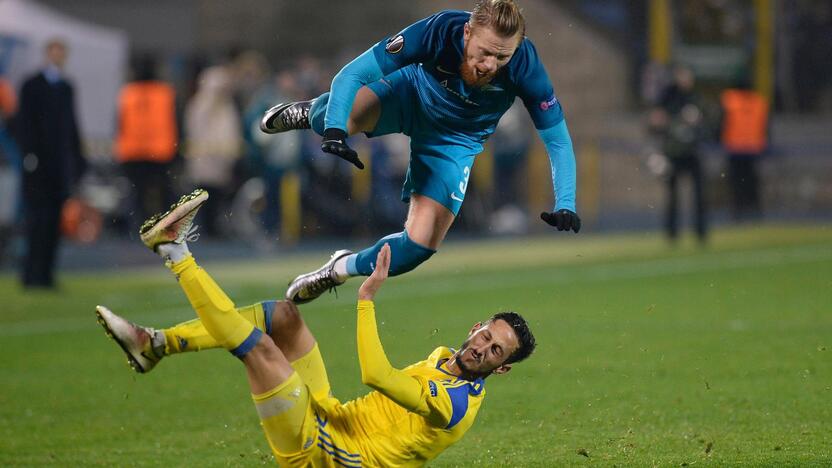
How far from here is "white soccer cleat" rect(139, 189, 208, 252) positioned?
6668mm

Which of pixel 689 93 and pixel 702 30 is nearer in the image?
pixel 689 93

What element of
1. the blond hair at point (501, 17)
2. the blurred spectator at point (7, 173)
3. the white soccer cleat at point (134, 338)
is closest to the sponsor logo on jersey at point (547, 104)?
the blond hair at point (501, 17)

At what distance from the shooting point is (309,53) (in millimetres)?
28703

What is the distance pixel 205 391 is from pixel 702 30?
615 inches

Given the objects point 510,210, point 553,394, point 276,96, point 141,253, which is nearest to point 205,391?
point 553,394

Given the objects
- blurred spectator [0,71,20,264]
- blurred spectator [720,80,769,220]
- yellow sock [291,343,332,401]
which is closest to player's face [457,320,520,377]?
yellow sock [291,343,332,401]

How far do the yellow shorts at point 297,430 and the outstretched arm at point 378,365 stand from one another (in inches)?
15.4

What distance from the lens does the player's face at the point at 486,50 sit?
7.13 m

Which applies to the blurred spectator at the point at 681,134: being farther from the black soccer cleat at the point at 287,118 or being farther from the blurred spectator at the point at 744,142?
the black soccer cleat at the point at 287,118

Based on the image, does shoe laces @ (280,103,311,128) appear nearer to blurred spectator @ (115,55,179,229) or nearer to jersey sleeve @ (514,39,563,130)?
jersey sleeve @ (514,39,563,130)

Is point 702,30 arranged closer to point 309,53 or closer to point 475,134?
point 309,53

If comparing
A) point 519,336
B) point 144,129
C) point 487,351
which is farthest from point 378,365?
point 144,129

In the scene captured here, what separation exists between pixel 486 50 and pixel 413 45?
397 mm

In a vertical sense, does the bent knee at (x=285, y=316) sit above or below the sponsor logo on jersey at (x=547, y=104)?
below
